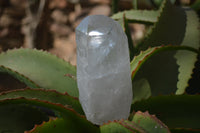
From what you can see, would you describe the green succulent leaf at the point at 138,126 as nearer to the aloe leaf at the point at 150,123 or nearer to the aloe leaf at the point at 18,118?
the aloe leaf at the point at 150,123

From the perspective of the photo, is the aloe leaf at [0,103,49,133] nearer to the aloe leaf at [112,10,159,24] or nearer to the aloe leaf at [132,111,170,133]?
the aloe leaf at [132,111,170,133]

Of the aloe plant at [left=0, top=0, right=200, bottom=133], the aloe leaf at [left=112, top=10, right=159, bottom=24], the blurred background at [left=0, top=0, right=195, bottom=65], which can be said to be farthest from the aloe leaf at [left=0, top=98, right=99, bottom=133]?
the blurred background at [left=0, top=0, right=195, bottom=65]

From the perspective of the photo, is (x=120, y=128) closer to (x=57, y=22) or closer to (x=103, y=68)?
(x=103, y=68)

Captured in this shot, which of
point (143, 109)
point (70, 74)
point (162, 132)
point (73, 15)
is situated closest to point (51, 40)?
point (73, 15)

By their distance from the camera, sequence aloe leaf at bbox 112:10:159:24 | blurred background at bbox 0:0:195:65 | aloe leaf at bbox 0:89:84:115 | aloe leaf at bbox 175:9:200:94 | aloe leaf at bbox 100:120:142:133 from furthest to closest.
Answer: blurred background at bbox 0:0:195:65
aloe leaf at bbox 112:10:159:24
aloe leaf at bbox 175:9:200:94
aloe leaf at bbox 0:89:84:115
aloe leaf at bbox 100:120:142:133

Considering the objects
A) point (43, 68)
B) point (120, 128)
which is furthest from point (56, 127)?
point (43, 68)

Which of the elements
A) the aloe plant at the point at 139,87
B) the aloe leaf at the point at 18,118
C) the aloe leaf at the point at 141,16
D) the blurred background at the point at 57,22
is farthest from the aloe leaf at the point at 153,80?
the blurred background at the point at 57,22
